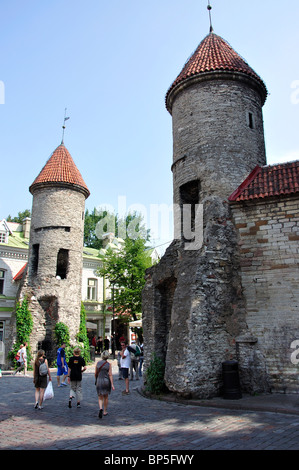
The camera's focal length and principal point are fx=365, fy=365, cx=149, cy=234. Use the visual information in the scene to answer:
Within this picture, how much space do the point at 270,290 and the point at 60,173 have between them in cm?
1705

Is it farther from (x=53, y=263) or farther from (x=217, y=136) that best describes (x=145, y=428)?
(x=53, y=263)

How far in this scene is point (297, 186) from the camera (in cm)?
1069

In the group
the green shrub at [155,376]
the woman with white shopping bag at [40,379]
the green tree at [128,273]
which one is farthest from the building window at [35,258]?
the woman with white shopping bag at [40,379]

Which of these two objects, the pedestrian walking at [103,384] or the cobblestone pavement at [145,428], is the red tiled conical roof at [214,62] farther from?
the cobblestone pavement at [145,428]

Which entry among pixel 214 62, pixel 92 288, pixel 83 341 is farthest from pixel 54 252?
pixel 214 62

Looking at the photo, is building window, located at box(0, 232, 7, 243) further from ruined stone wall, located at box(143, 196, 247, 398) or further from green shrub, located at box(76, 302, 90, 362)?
ruined stone wall, located at box(143, 196, 247, 398)

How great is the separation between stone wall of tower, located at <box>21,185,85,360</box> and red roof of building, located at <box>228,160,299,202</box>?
13984 mm

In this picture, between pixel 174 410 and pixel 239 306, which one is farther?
pixel 239 306

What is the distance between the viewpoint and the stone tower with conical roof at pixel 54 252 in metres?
21.8

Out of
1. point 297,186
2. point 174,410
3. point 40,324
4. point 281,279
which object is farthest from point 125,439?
point 40,324

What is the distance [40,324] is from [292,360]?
52.2 ft
